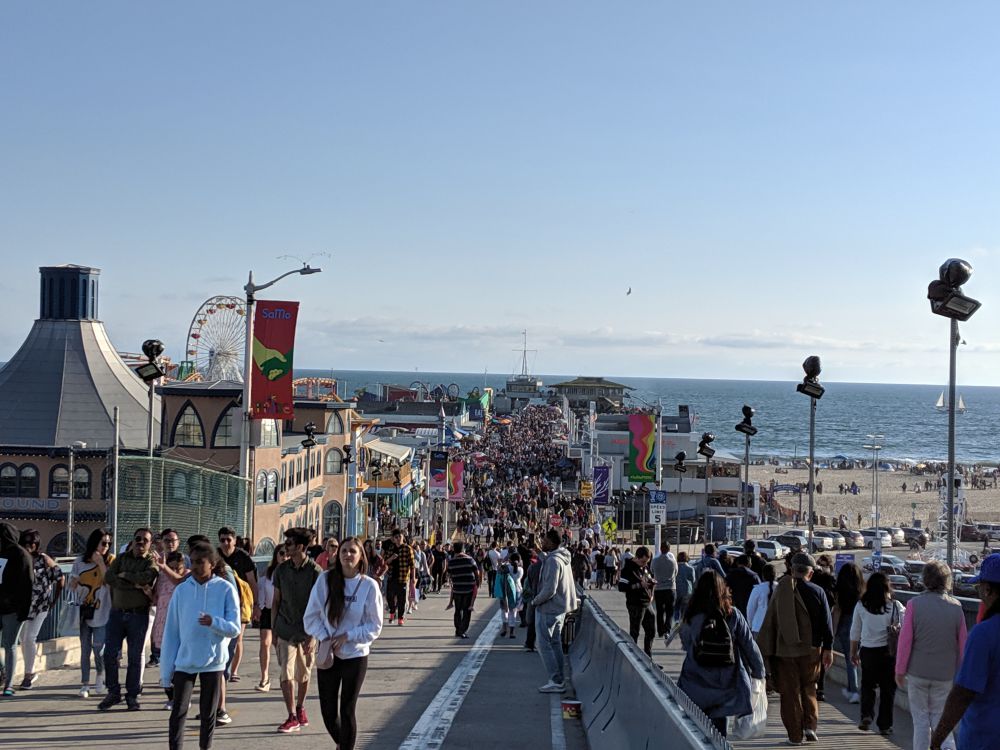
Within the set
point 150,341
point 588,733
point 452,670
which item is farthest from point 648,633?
point 150,341

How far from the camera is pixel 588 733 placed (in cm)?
999

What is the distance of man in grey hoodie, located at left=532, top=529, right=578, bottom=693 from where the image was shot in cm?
1222

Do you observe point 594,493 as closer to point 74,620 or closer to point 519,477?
point 74,620

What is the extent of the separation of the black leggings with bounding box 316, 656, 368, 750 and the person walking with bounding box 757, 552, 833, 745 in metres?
3.60

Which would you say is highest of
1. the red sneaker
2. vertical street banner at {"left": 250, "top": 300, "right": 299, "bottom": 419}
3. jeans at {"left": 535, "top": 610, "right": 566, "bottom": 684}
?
vertical street banner at {"left": 250, "top": 300, "right": 299, "bottom": 419}

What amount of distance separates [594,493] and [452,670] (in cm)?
3337

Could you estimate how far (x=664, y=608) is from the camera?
57.1ft

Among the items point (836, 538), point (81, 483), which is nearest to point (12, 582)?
point (81, 483)

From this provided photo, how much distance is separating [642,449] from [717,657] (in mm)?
28947

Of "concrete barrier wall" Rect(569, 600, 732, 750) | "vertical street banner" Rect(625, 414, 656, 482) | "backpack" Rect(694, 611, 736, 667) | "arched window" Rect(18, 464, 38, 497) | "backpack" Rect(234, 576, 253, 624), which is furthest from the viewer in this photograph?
"arched window" Rect(18, 464, 38, 497)

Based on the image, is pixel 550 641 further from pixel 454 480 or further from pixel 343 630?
pixel 454 480

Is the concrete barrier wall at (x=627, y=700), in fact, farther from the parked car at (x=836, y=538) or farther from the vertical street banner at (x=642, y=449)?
the parked car at (x=836, y=538)

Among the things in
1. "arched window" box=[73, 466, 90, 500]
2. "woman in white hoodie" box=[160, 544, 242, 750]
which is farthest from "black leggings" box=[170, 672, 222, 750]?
"arched window" box=[73, 466, 90, 500]

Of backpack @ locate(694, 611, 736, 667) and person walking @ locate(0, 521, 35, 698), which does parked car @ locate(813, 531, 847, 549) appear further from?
backpack @ locate(694, 611, 736, 667)
